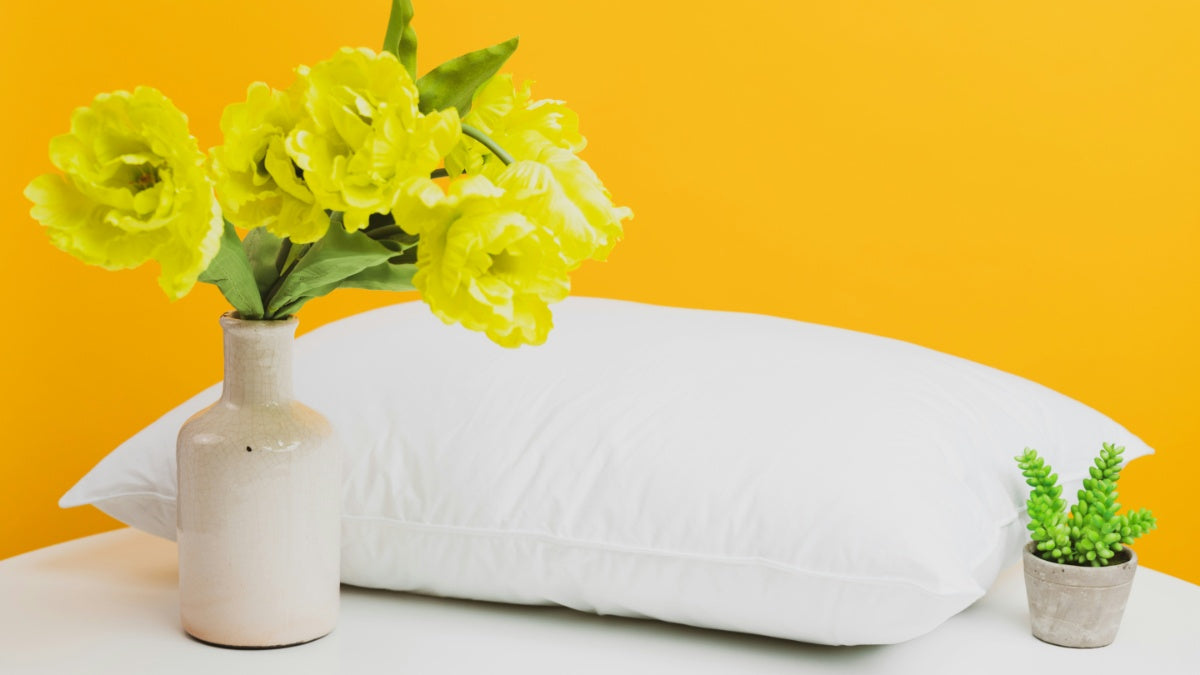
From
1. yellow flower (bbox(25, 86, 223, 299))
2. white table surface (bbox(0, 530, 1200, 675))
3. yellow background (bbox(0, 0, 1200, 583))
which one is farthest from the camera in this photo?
yellow background (bbox(0, 0, 1200, 583))

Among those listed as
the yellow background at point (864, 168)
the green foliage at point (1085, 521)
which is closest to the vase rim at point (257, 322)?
the green foliage at point (1085, 521)

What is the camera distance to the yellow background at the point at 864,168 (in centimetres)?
204

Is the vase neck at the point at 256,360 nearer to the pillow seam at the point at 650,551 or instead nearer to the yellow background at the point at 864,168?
the pillow seam at the point at 650,551

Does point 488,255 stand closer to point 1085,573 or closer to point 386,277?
point 386,277

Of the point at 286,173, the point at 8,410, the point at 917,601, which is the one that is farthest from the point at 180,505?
the point at 8,410

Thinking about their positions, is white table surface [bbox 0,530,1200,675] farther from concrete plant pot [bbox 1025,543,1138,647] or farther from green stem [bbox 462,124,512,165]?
green stem [bbox 462,124,512,165]

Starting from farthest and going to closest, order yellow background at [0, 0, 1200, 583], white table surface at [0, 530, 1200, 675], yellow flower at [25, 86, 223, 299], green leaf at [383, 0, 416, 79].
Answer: yellow background at [0, 0, 1200, 583], white table surface at [0, 530, 1200, 675], green leaf at [383, 0, 416, 79], yellow flower at [25, 86, 223, 299]

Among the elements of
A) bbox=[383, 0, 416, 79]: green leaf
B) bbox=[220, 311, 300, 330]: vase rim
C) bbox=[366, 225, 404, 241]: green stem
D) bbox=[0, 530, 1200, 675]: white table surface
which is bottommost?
bbox=[0, 530, 1200, 675]: white table surface

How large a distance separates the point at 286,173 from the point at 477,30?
3.96ft

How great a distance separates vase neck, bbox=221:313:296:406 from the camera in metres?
1.03

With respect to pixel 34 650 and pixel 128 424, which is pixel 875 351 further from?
pixel 128 424

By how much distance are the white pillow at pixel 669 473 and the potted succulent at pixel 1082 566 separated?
1.6 inches

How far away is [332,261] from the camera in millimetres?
975

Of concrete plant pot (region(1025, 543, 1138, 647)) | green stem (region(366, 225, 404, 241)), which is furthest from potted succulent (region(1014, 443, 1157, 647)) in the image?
green stem (region(366, 225, 404, 241))
